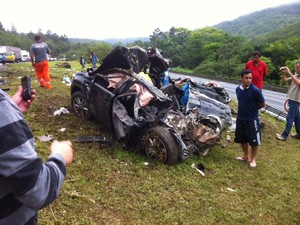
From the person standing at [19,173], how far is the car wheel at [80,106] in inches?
198

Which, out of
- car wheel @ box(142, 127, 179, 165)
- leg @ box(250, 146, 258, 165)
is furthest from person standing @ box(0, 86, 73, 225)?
leg @ box(250, 146, 258, 165)

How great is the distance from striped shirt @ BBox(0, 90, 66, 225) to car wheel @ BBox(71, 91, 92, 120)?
503 centimetres

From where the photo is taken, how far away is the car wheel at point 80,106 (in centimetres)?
631

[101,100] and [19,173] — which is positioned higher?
[19,173]

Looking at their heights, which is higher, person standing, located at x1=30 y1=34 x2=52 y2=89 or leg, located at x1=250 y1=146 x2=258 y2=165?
person standing, located at x1=30 y1=34 x2=52 y2=89

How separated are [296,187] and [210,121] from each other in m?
1.91

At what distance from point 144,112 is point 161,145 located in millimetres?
704

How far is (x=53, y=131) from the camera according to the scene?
581cm

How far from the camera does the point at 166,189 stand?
422cm

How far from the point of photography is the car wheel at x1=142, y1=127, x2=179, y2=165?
4.73 m

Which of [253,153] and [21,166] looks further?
[253,153]

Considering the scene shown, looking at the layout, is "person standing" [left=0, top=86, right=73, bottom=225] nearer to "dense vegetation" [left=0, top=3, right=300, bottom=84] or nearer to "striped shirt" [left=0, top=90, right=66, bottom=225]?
"striped shirt" [left=0, top=90, right=66, bottom=225]

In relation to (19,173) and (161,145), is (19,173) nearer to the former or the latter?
(19,173)

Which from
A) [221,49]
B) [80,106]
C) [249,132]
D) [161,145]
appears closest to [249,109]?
[249,132]
